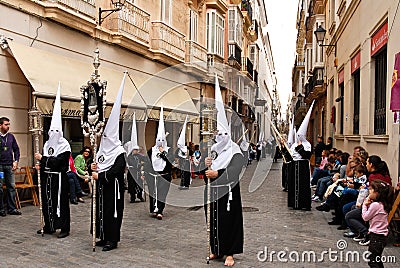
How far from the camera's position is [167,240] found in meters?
8.14

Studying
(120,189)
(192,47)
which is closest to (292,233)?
(120,189)

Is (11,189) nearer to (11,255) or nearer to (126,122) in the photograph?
(11,255)

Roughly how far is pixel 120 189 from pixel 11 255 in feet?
6.00

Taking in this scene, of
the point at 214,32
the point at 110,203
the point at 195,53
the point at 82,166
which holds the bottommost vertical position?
the point at 110,203

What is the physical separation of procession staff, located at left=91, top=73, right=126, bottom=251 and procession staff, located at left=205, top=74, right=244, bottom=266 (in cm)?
158

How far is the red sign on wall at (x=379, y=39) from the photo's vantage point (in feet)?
34.9

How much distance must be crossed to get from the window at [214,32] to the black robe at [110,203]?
65.6ft

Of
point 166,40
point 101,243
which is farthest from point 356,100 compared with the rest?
point 101,243

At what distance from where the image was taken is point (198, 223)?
31.9 feet

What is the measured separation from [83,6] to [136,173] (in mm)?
5079

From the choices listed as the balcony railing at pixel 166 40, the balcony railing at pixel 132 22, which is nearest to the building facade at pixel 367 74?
the balcony railing at pixel 166 40

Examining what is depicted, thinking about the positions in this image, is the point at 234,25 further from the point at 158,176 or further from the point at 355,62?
the point at 158,176

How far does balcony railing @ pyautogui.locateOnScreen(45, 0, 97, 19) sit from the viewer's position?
12936mm

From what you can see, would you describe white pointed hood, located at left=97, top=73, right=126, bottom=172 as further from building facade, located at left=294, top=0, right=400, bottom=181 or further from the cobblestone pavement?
building facade, located at left=294, top=0, right=400, bottom=181
